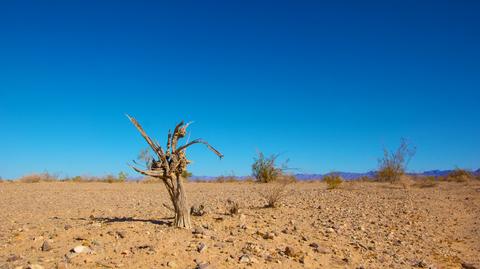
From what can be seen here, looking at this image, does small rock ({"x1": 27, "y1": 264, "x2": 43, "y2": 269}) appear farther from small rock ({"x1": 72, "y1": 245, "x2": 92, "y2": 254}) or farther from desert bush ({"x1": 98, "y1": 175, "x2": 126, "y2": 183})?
desert bush ({"x1": 98, "y1": 175, "x2": 126, "y2": 183})

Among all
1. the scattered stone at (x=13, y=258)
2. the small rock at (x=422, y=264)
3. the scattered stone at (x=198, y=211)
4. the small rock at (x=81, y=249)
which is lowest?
the small rock at (x=422, y=264)

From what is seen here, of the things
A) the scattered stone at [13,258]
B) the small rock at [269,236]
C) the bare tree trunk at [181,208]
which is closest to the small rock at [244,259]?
the small rock at [269,236]

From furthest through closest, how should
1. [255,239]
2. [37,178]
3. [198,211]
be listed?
[37,178]
[198,211]
[255,239]

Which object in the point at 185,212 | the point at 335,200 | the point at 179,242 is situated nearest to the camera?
the point at 179,242

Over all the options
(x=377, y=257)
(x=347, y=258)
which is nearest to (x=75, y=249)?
(x=347, y=258)

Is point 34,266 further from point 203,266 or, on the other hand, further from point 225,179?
point 225,179

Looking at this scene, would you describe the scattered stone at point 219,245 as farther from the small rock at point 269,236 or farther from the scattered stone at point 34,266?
the scattered stone at point 34,266

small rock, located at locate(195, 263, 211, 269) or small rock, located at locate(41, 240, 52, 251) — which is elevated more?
small rock, located at locate(41, 240, 52, 251)

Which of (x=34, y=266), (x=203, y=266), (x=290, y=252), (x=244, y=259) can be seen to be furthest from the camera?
(x=290, y=252)

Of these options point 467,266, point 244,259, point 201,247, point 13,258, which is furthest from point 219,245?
point 467,266

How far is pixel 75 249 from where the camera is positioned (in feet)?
16.8

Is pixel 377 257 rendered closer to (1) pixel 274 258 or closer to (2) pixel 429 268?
(2) pixel 429 268

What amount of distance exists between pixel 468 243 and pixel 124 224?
609 cm

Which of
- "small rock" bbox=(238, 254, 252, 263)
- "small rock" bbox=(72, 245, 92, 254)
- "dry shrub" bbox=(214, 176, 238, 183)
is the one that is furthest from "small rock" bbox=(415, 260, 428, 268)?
"dry shrub" bbox=(214, 176, 238, 183)
